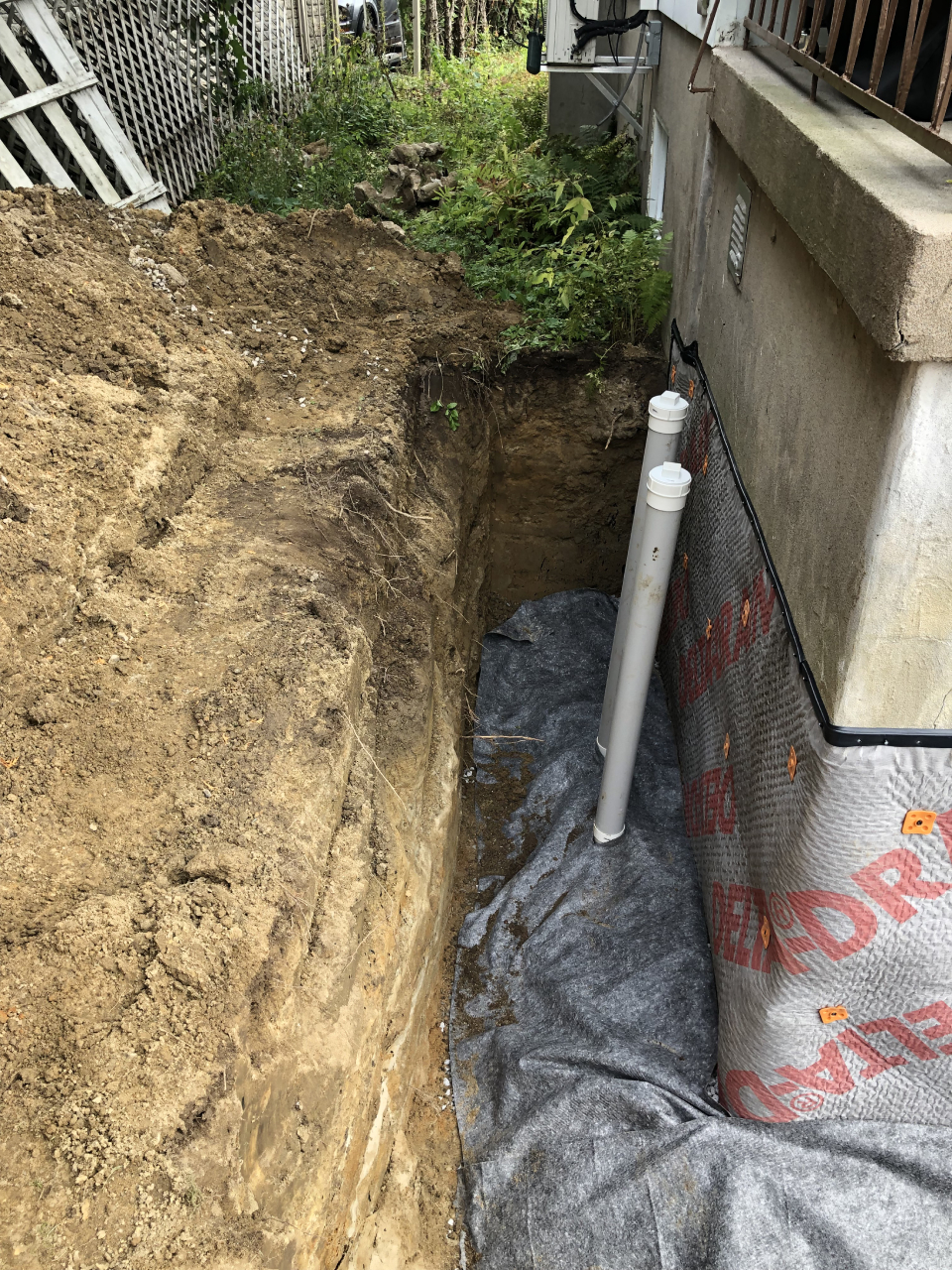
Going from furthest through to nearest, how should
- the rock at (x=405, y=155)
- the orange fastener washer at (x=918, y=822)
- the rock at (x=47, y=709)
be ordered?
the rock at (x=405, y=155), the rock at (x=47, y=709), the orange fastener washer at (x=918, y=822)

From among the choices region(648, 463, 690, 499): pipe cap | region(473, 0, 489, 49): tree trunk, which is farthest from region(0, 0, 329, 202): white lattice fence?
region(473, 0, 489, 49): tree trunk

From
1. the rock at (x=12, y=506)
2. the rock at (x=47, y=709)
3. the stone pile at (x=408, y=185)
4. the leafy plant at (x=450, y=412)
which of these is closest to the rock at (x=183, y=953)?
the rock at (x=47, y=709)

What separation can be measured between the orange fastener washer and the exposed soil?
163 cm

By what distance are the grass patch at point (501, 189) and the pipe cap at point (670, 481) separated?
2.03m

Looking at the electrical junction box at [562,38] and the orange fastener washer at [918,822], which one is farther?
the electrical junction box at [562,38]

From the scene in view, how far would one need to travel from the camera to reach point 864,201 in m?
2.02

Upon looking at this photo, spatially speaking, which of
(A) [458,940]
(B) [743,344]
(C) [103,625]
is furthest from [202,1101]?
(B) [743,344]

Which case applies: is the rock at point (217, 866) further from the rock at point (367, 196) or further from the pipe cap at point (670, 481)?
the rock at point (367, 196)

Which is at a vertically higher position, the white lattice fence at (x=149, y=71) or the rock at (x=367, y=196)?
the white lattice fence at (x=149, y=71)

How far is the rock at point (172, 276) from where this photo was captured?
4.53m

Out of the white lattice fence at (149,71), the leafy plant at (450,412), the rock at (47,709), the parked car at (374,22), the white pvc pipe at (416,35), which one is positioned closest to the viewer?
the rock at (47,709)

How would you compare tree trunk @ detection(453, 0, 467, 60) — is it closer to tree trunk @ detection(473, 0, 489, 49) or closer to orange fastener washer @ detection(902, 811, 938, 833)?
tree trunk @ detection(473, 0, 489, 49)

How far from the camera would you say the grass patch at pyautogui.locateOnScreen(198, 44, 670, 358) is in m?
5.28

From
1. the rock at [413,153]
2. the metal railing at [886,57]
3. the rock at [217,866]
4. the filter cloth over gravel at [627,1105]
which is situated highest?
the metal railing at [886,57]
